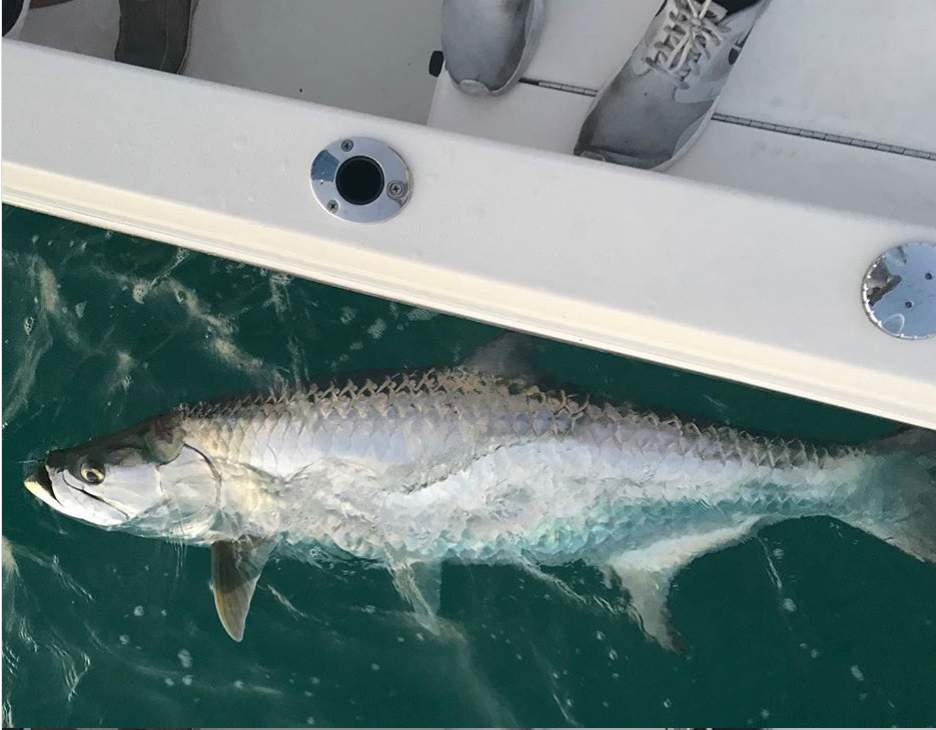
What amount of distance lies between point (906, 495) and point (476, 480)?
902 millimetres

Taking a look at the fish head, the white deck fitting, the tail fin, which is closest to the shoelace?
the white deck fitting

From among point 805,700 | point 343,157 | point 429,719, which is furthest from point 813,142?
point 429,719

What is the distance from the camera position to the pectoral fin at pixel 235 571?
1.99 metres

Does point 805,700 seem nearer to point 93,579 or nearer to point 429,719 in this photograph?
point 429,719

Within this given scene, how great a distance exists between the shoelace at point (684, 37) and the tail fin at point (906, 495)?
2.71ft

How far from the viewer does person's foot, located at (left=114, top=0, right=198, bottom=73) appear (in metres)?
2.05

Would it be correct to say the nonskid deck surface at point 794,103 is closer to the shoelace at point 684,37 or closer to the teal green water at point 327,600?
the shoelace at point 684,37

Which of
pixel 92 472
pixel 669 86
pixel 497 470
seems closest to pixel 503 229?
pixel 669 86

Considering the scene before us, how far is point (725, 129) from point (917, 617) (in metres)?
1.15

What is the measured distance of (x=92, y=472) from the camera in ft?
6.34

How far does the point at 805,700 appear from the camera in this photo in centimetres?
189

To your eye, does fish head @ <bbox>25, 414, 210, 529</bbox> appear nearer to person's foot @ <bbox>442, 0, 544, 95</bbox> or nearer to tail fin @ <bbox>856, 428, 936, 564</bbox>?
person's foot @ <bbox>442, 0, 544, 95</bbox>

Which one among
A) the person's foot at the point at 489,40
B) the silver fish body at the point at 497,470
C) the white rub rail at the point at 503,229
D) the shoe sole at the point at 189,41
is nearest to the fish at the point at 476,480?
the silver fish body at the point at 497,470

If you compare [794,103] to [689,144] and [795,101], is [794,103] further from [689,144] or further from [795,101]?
[689,144]
